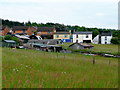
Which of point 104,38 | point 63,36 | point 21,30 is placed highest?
point 21,30

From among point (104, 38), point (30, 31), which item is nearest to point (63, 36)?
point (104, 38)

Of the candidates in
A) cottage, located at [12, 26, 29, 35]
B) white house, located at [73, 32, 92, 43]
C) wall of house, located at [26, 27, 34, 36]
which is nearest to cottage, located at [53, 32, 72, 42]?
white house, located at [73, 32, 92, 43]

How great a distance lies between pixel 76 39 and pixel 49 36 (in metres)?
12.6

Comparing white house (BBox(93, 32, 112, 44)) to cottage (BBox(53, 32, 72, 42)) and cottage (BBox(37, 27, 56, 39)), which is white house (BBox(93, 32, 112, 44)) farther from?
cottage (BBox(37, 27, 56, 39))

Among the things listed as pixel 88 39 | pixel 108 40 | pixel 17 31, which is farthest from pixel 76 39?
pixel 17 31

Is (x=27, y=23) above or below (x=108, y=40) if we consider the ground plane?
above

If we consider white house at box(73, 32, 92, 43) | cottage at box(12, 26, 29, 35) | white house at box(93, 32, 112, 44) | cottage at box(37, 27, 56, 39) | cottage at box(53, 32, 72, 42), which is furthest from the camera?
cottage at box(12, 26, 29, 35)

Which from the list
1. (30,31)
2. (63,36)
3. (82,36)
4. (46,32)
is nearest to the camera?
(82,36)

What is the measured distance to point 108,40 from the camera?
67.4 metres

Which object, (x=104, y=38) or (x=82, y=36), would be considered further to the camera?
(x=104, y=38)

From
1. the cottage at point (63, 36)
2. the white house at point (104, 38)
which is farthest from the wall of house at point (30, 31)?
the white house at point (104, 38)

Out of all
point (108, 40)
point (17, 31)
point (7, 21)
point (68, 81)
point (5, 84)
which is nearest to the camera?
point (5, 84)

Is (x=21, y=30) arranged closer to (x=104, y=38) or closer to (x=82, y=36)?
(x=82, y=36)

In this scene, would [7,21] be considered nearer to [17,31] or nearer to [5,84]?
[17,31]
